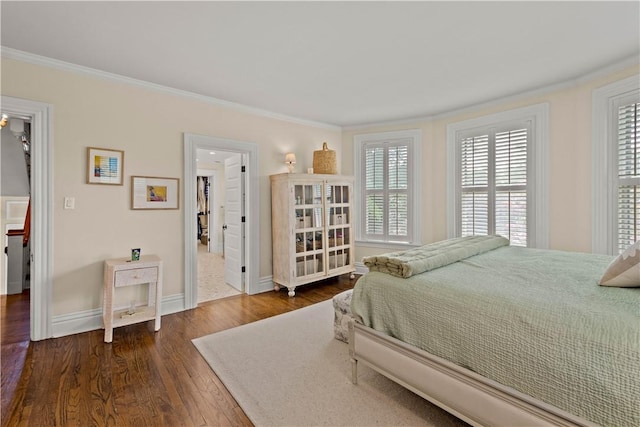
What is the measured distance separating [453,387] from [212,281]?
13.2 feet

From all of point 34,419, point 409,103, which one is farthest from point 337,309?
point 409,103

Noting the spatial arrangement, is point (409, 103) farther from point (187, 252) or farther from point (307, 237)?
point (187, 252)

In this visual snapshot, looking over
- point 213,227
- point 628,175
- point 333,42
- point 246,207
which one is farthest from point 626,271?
point 213,227

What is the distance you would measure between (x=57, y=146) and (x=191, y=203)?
4.15 feet

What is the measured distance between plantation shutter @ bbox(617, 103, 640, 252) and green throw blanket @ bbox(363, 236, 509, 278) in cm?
146

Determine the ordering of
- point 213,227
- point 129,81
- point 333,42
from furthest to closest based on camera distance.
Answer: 1. point 213,227
2. point 129,81
3. point 333,42

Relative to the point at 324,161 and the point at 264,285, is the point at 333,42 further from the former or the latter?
the point at 264,285

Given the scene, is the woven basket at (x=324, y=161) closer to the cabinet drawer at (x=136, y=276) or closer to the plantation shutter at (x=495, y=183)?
the plantation shutter at (x=495, y=183)

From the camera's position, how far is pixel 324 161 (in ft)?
14.3

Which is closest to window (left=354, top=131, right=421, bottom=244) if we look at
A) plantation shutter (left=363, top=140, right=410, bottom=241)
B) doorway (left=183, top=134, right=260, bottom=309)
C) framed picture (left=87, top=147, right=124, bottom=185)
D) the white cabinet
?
plantation shutter (left=363, top=140, right=410, bottom=241)

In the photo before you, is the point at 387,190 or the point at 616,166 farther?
the point at 387,190

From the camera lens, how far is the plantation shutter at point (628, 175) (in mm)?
2740

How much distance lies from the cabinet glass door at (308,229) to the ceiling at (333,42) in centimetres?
130

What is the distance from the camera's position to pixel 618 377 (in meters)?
1.01
